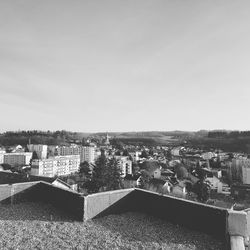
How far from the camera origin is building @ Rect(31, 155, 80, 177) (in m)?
56.1

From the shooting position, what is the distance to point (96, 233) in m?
6.30

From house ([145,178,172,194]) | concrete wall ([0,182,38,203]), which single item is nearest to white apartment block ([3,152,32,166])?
house ([145,178,172,194])

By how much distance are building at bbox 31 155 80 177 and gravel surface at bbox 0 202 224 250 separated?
51.2 metres

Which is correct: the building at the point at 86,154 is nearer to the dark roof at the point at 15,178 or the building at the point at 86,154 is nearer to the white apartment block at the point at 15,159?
the white apartment block at the point at 15,159

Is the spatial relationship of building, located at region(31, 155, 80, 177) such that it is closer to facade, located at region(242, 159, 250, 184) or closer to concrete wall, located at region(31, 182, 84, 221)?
facade, located at region(242, 159, 250, 184)

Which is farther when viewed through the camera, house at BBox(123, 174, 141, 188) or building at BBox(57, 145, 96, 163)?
building at BBox(57, 145, 96, 163)

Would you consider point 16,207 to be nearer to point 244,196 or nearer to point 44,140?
point 244,196

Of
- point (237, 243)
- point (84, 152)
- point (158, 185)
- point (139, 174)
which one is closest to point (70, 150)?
point (84, 152)

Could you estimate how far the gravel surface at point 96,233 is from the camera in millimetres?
5586

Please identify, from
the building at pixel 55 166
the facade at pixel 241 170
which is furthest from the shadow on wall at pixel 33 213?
the facade at pixel 241 170

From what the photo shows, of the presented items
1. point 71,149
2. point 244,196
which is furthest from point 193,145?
point 244,196

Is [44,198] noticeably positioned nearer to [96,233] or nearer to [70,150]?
[96,233]

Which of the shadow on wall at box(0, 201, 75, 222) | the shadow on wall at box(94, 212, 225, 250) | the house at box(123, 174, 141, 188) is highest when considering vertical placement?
the shadow on wall at box(0, 201, 75, 222)

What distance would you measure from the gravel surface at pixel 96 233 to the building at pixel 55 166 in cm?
5120
